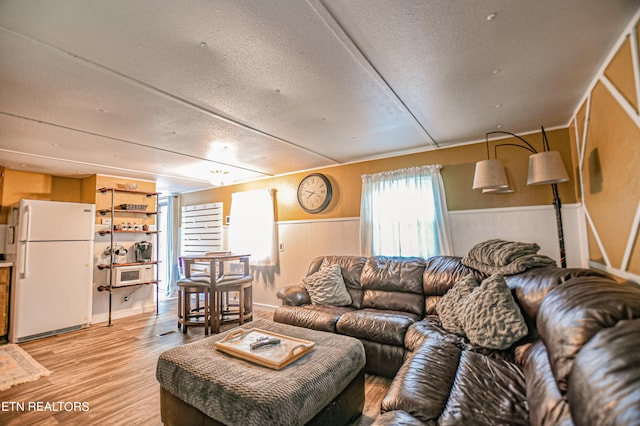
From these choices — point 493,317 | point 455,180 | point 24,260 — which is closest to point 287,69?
point 493,317

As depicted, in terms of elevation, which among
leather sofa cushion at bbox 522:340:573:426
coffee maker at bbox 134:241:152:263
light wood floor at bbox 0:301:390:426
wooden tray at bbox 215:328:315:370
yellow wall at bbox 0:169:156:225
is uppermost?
yellow wall at bbox 0:169:156:225

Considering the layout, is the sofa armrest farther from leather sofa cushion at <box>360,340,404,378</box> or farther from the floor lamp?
the floor lamp

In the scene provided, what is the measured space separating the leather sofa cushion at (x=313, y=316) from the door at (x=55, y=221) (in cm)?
324

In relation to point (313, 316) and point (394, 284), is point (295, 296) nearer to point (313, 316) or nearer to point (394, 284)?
point (313, 316)

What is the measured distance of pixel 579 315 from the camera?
3.69ft

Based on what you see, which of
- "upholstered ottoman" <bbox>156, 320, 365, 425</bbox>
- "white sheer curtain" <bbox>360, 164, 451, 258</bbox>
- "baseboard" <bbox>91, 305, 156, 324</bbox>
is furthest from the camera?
"baseboard" <bbox>91, 305, 156, 324</bbox>

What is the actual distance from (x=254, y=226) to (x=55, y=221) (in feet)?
9.11

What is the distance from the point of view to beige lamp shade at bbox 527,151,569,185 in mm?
2504

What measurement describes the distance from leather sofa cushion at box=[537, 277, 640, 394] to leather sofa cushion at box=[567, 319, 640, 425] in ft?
0.20

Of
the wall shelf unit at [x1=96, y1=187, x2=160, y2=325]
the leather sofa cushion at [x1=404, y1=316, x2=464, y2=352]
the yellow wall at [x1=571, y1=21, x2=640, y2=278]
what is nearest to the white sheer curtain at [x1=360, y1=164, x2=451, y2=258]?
the leather sofa cushion at [x1=404, y1=316, x2=464, y2=352]

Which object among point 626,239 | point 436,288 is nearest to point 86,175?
point 436,288

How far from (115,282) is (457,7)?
5.37 metres

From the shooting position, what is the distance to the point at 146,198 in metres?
5.27

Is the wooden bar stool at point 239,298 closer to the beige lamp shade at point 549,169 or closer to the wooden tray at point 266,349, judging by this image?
the wooden tray at point 266,349
